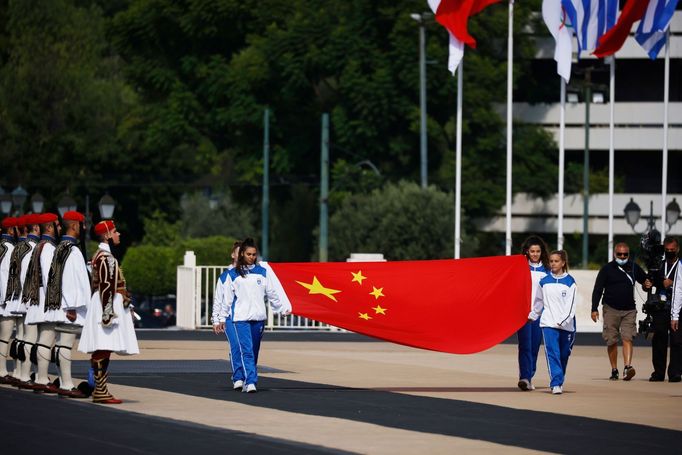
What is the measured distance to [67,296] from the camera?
19625 mm

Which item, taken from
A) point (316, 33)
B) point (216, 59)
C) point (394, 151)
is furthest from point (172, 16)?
point (394, 151)

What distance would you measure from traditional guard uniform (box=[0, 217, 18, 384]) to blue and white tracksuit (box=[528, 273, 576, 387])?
6519mm

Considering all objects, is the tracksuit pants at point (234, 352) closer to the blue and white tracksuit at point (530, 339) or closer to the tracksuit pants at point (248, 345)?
the tracksuit pants at point (248, 345)

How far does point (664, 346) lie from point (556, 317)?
360 cm

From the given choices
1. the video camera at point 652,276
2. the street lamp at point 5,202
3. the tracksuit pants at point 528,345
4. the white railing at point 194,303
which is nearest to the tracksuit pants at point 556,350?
the tracksuit pants at point 528,345

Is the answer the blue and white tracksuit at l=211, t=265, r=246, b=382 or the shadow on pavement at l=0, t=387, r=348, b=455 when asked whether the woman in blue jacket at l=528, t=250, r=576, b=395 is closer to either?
the blue and white tracksuit at l=211, t=265, r=246, b=382

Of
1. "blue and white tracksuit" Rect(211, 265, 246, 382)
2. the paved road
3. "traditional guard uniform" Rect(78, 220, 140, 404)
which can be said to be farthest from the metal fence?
"traditional guard uniform" Rect(78, 220, 140, 404)

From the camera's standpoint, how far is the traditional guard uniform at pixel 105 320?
18938mm

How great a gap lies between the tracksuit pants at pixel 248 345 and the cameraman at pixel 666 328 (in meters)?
6.21

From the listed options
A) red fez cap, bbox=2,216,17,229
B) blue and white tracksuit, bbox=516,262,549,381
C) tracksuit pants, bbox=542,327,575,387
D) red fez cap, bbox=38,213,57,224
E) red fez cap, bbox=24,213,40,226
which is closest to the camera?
red fez cap, bbox=38,213,57,224

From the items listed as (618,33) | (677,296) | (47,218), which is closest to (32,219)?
(47,218)

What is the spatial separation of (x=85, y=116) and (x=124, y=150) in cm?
394

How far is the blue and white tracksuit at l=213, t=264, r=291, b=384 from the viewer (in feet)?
68.0

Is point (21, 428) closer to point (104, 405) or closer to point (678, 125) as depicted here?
point (104, 405)
